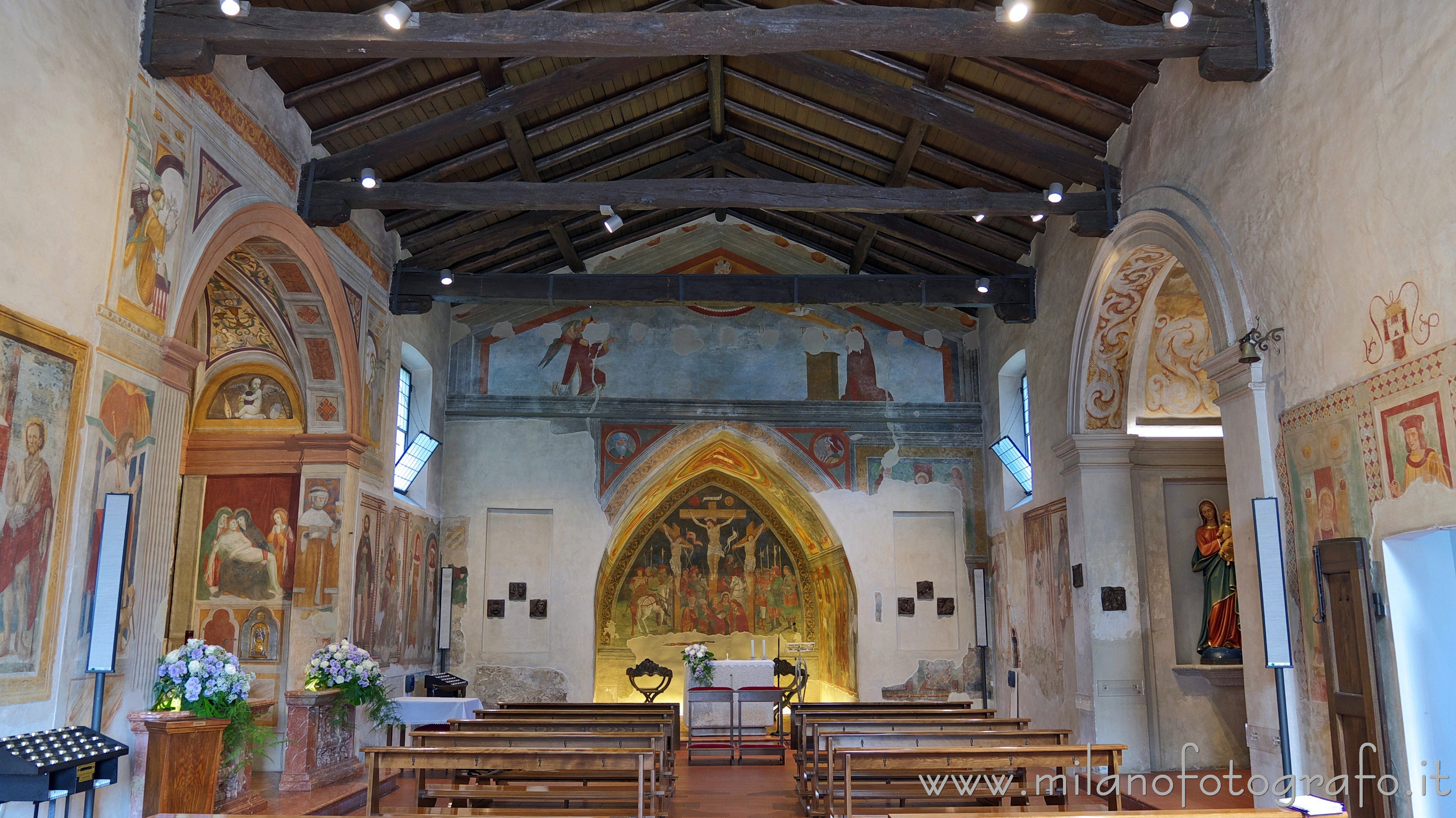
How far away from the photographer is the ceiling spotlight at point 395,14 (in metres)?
6.93

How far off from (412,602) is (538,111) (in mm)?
6433

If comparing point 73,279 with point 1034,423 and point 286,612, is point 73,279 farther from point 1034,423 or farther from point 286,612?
point 1034,423

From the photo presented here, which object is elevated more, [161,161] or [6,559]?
[161,161]

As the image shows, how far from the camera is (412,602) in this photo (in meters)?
13.8

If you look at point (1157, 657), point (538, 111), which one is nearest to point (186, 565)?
point (538, 111)

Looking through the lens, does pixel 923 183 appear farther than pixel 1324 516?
Yes

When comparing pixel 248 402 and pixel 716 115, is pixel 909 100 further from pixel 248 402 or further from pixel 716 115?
pixel 248 402

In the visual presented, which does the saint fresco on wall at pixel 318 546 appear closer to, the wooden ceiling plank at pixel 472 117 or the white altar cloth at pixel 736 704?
the wooden ceiling plank at pixel 472 117

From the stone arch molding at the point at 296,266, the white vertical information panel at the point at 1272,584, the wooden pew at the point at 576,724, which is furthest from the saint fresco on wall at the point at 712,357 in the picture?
the white vertical information panel at the point at 1272,584

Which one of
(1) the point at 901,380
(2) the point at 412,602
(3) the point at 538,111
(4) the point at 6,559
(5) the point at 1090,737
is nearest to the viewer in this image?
(4) the point at 6,559

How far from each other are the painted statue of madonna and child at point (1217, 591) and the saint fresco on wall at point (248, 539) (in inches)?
369

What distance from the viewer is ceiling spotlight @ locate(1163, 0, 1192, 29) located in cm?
722

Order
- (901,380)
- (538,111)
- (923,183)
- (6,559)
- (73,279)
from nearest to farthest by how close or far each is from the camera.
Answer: (6,559)
(73,279)
(538,111)
(923,183)
(901,380)

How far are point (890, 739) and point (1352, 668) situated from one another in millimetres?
3375
